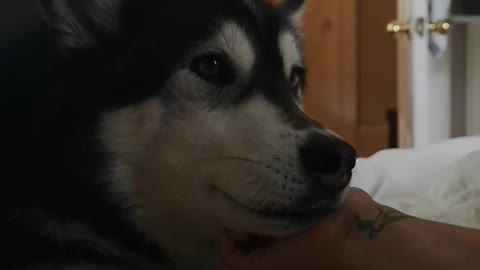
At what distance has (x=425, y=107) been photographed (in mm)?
2158

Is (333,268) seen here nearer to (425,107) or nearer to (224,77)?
(224,77)

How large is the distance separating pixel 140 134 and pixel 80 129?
8cm

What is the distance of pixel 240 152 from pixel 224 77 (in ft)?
0.48

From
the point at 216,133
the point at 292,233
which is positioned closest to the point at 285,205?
the point at 292,233

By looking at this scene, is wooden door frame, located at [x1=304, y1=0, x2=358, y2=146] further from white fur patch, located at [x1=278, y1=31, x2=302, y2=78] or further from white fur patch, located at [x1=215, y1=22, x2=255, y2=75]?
white fur patch, located at [x1=215, y1=22, x2=255, y2=75]

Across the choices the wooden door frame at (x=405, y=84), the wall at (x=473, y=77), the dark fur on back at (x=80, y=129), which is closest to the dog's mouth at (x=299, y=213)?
the dark fur on back at (x=80, y=129)

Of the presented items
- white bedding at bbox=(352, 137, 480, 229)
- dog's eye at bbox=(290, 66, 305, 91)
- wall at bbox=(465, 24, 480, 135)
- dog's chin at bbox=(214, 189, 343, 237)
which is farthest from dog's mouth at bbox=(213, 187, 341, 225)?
wall at bbox=(465, 24, 480, 135)


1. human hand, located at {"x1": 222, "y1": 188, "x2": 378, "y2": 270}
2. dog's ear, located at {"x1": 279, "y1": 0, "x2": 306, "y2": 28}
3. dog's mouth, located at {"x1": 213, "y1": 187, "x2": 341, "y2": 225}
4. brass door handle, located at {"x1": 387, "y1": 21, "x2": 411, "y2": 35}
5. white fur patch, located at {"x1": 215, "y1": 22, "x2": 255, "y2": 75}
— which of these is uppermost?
dog's ear, located at {"x1": 279, "y1": 0, "x2": 306, "y2": 28}

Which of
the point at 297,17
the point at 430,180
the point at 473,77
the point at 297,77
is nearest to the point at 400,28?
the point at 473,77

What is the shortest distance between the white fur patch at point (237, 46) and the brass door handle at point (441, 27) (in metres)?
1.23

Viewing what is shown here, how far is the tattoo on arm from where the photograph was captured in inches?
31.5

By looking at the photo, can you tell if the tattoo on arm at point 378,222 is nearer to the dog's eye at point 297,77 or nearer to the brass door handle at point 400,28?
the dog's eye at point 297,77

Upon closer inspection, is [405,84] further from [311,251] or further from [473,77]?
[311,251]

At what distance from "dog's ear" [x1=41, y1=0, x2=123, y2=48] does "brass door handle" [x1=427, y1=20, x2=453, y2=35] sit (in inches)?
51.6
